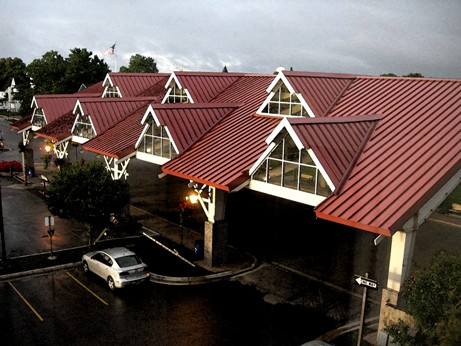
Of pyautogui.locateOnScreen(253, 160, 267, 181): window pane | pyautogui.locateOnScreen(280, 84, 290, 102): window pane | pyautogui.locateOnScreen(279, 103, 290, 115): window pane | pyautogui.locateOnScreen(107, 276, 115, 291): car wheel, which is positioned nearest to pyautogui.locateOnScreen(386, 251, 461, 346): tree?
pyautogui.locateOnScreen(253, 160, 267, 181): window pane

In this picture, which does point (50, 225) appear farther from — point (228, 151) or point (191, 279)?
point (228, 151)

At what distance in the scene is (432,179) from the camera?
15.2 metres

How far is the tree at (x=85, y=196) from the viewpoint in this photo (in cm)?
2233

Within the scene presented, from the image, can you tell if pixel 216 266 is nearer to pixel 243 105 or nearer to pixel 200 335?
pixel 200 335

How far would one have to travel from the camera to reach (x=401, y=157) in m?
17.2

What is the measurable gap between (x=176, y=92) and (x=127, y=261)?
48.7ft

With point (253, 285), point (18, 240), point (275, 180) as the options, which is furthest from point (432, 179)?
point (18, 240)

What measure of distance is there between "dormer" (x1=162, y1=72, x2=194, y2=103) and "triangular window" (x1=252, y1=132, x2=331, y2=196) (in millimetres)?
12498

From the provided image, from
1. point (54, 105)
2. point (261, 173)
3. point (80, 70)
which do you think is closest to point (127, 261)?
point (261, 173)

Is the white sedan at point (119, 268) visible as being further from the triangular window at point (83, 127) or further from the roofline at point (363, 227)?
the triangular window at point (83, 127)

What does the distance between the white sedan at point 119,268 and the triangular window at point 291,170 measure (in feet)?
22.0

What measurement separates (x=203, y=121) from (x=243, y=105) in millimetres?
3508

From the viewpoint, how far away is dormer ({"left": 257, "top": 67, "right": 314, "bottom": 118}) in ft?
76.4

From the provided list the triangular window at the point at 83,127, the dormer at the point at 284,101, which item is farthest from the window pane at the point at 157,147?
the triangular window at the point at 83,127
